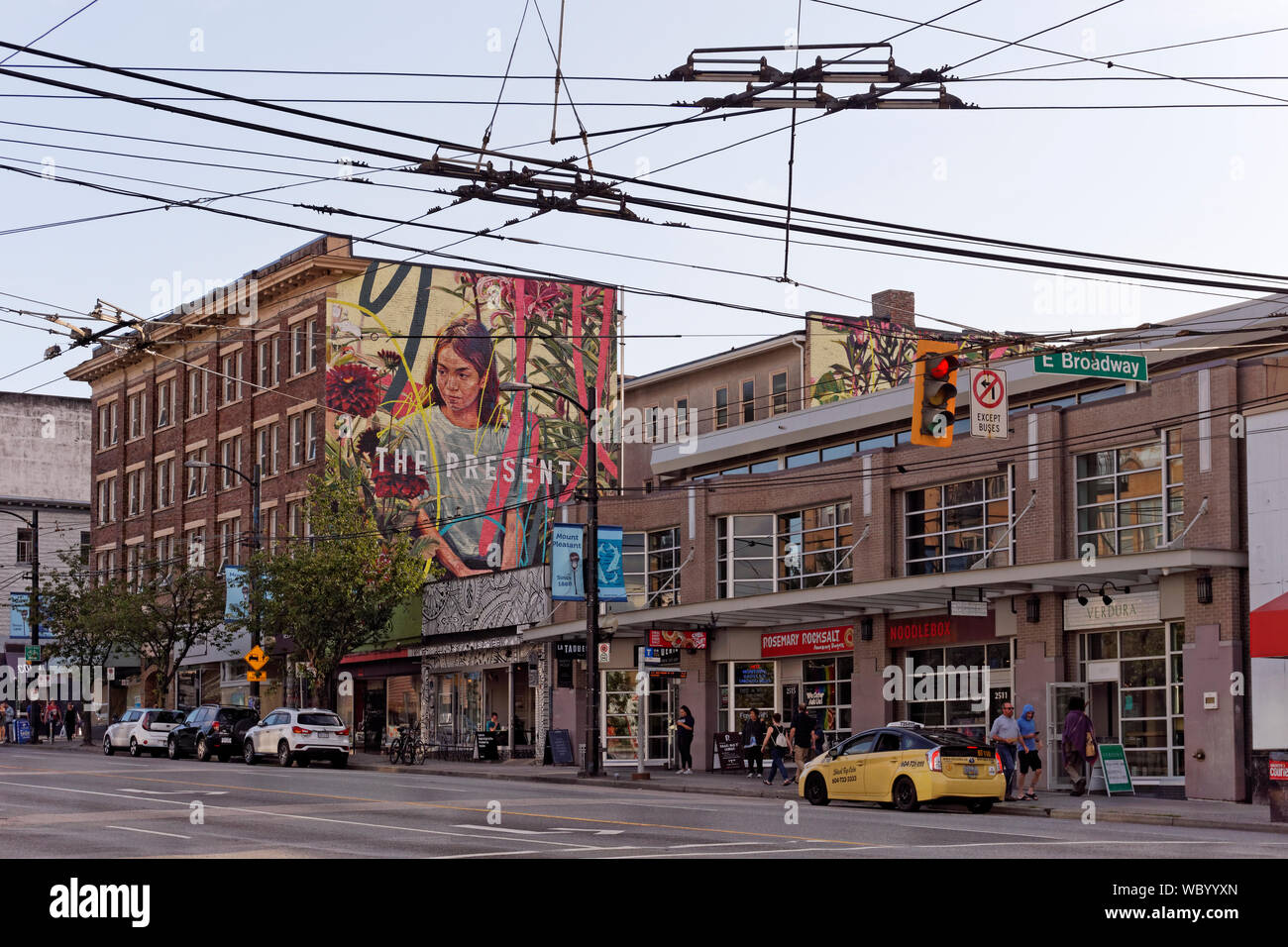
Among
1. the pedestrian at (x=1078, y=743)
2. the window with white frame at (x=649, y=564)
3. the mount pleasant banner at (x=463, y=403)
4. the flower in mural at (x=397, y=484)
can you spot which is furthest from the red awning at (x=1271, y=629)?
the flower in mural at (x=397, y=484)

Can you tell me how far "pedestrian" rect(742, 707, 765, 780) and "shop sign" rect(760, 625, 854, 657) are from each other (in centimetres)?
192

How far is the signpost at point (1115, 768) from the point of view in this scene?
31203mm

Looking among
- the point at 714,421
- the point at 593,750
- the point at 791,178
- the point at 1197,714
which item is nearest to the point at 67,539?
the point at 714,421

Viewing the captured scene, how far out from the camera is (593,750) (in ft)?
125

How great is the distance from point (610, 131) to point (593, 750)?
22983mm

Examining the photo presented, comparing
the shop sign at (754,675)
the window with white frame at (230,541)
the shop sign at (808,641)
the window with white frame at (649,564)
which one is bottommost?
the shop sign at (754,675)

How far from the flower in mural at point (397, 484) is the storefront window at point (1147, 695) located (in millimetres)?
33509

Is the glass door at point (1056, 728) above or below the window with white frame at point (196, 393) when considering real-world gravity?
below

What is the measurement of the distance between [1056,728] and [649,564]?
50.6 ft

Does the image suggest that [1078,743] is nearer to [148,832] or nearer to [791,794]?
[791,794]

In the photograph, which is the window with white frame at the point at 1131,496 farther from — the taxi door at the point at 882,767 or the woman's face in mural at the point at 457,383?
the woman's face in mural at the point at 457,383

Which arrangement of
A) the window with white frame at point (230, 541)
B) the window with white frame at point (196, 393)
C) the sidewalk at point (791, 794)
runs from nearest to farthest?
the sidewalk at point (791, 794)
the window with white frame at point (230, 541)
the window with white frame at point (196, 393)

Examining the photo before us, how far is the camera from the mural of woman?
62500mm
